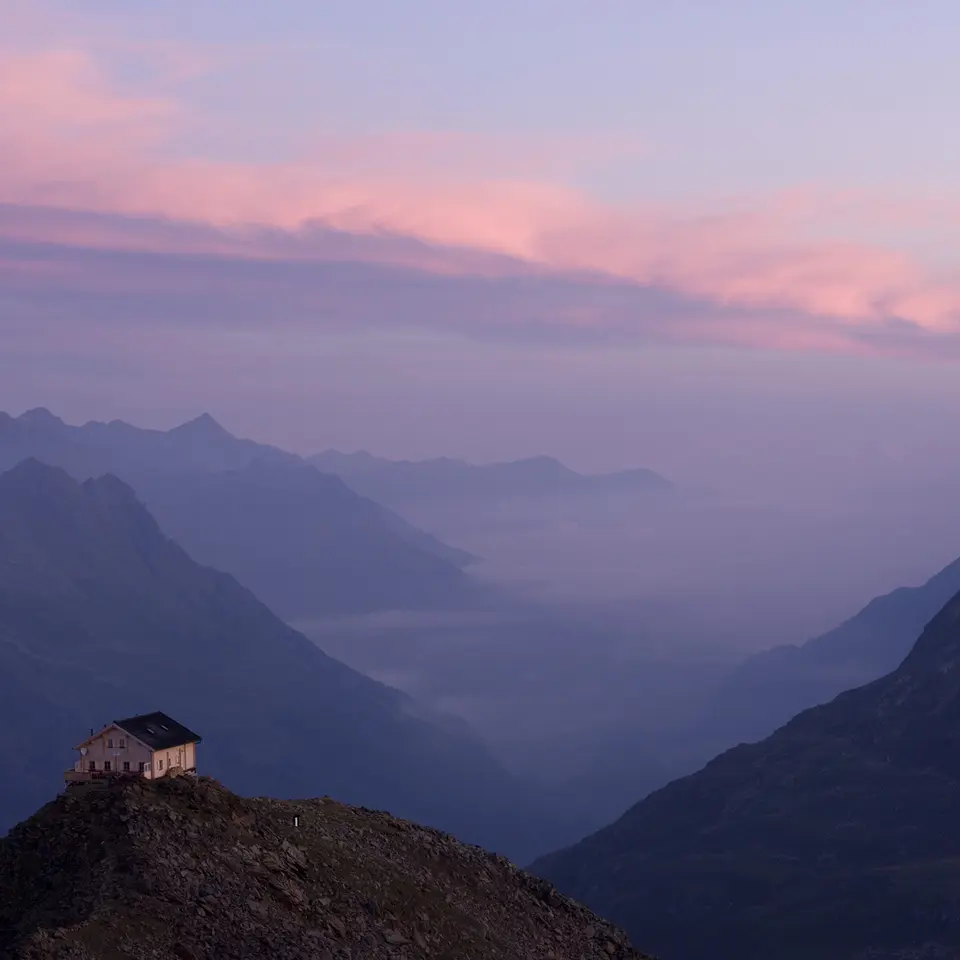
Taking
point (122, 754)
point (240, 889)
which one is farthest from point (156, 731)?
point (240, 889)

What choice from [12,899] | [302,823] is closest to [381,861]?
[302,823]

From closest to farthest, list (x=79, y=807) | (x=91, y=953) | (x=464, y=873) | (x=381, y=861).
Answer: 1. (x=91, y=953)
2. (x=79, y=807)
3. (x=381, y=861)
4. (x=464, y=873)

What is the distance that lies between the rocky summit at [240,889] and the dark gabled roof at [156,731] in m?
10.5

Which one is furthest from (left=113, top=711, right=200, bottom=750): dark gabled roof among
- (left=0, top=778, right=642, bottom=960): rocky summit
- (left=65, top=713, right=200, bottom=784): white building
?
(left=0, top=778, right=642, bottom=960): rocky summit

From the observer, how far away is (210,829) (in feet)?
281

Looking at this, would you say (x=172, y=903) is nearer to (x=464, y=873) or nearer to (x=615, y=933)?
(x=464, y=873)

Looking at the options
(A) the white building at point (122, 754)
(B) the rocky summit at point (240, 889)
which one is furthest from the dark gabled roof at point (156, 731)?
(B) the rocky summit at point (240, 889)

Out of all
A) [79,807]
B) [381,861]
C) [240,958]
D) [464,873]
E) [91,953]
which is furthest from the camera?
[464,873]

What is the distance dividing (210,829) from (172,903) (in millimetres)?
9767

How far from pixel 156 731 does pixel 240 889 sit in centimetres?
2637

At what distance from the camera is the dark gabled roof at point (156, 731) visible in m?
101

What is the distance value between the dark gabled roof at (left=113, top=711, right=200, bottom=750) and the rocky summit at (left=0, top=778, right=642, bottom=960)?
10.5 meters

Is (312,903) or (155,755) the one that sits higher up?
(155,755)

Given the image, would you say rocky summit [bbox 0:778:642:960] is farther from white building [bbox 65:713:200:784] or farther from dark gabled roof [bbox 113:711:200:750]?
dark gabled roof [bbox 113:711:200:750]
